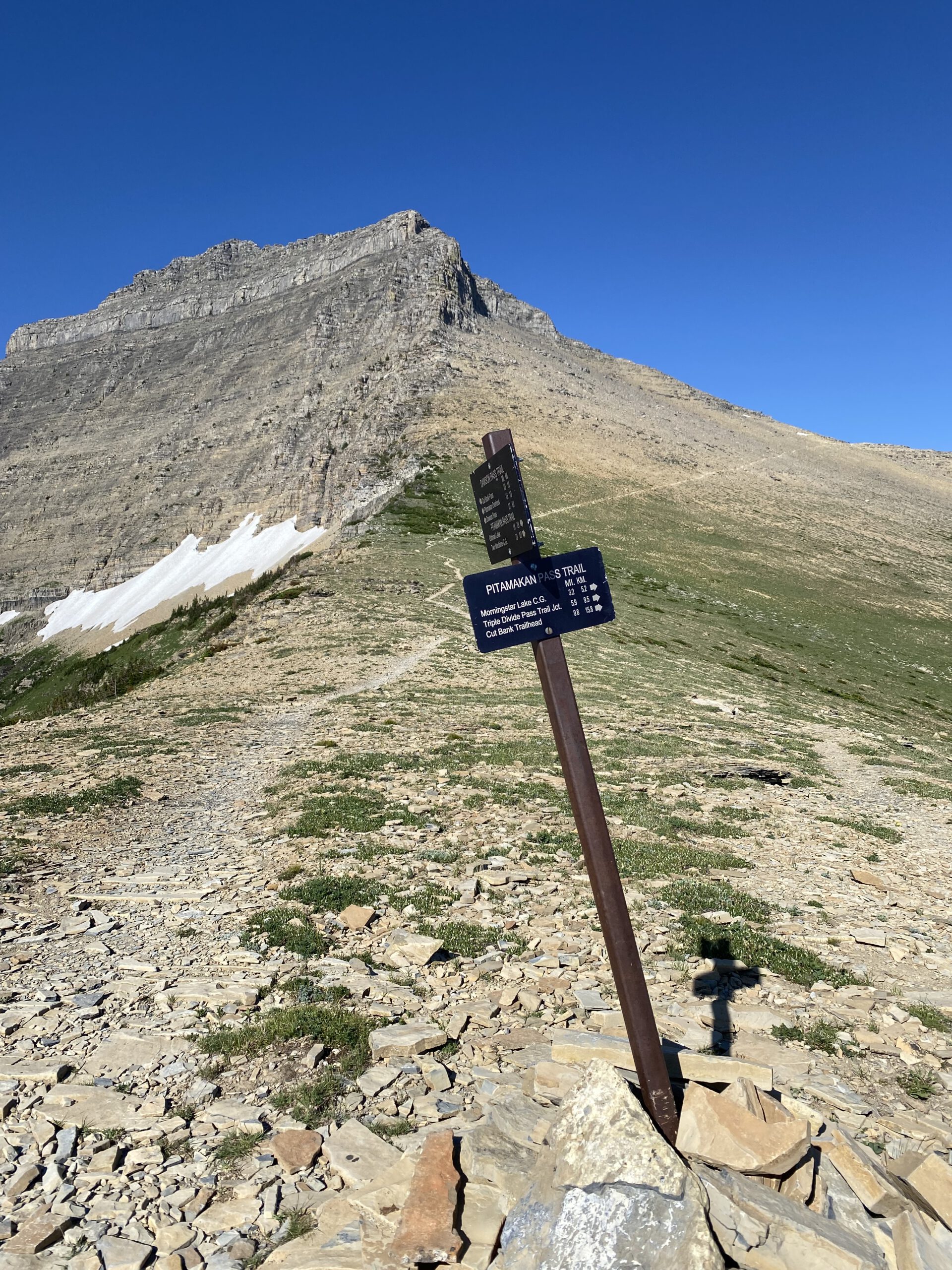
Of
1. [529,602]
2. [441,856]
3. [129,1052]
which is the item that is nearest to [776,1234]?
[529,602]

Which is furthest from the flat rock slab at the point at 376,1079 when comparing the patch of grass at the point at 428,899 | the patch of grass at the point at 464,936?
the patch of grass at the point at 428,899

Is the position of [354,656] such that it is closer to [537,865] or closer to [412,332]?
[537,865]

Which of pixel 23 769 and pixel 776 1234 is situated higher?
pixel 23 769

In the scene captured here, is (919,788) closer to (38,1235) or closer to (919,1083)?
(919,1083)

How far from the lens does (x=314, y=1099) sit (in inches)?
255

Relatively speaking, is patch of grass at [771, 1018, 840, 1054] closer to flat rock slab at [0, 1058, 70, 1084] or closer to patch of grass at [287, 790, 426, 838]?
flat rock slab at [0, 1058, 70, 1084]

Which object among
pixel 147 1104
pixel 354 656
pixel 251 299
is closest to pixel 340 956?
pixel 147 1104

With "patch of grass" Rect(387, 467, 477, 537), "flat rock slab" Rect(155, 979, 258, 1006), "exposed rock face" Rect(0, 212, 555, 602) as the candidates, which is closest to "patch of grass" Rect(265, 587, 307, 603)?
"patch of grass" Rect(387, 467, 477, 537)

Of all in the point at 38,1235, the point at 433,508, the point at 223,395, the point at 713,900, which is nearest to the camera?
the point at 38,1235

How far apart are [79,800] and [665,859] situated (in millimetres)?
12370

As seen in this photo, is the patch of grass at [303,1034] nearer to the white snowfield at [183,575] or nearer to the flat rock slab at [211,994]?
the flat rock slab at [211,994]

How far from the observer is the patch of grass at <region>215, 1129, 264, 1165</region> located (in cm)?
582

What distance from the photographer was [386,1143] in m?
5.90

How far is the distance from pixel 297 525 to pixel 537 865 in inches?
3888
